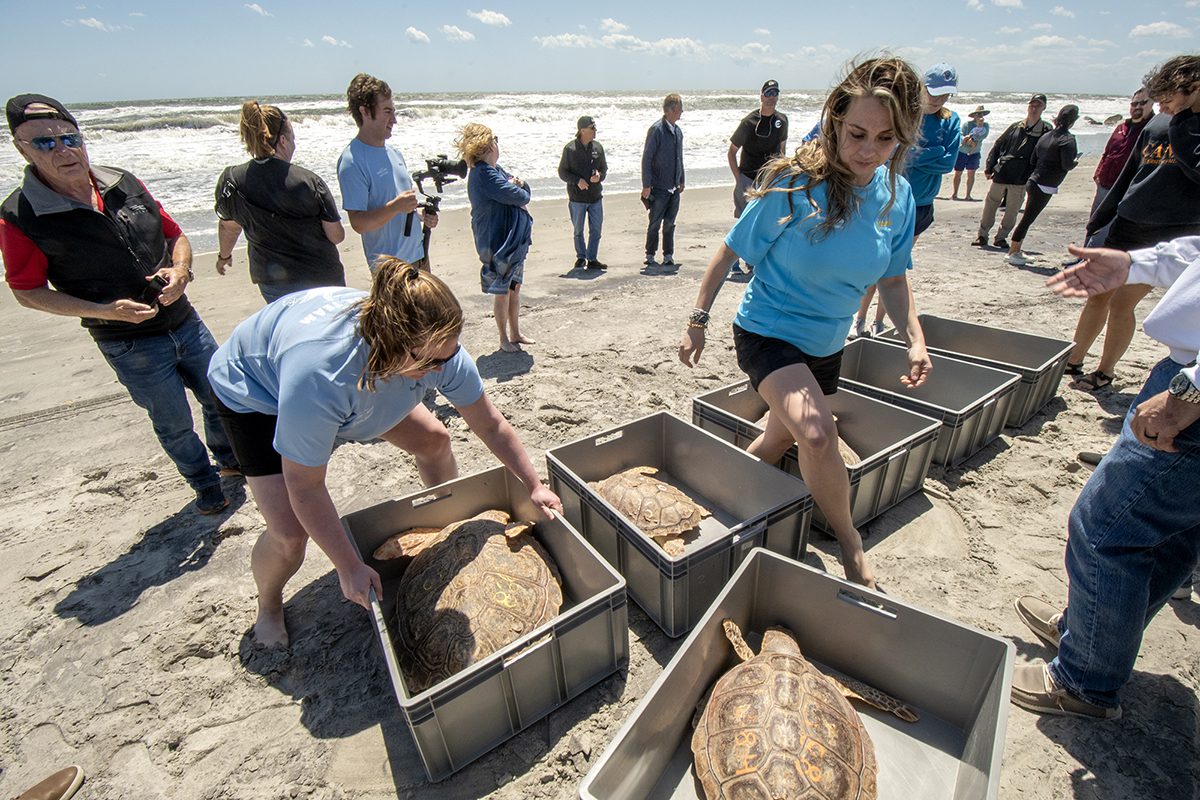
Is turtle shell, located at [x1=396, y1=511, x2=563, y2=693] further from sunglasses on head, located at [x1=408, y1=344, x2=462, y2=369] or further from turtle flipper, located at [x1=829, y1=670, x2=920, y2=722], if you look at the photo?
turtle flipper, located at [x1=829, y1=670, x2=920, y2=722]

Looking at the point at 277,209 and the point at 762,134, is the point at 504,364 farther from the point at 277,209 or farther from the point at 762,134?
the point at 762,134

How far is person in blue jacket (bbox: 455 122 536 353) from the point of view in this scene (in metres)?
4.71

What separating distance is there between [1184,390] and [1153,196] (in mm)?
3229

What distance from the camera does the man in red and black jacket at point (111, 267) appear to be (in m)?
2.62

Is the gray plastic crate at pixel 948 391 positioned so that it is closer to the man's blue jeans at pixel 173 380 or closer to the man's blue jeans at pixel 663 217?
the man's blue jeans at pixel 173 380

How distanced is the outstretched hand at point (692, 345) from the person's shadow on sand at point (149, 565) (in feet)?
8.89

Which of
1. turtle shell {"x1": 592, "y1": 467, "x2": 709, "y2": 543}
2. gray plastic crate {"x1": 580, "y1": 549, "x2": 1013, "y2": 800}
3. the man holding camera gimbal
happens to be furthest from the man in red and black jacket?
gray plastic crate {"x1": 580, "y1": 549, "x2": 1013, "y2": 800}

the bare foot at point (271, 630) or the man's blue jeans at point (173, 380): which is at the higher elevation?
the man's blue jeans at point (173, 380)

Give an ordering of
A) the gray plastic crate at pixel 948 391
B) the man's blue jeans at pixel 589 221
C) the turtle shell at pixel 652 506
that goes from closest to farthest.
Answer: the turtle shell at pixel 652 506, the gray plastic crate at pixel 948 391, the man's blue jeans at pixel 589 221

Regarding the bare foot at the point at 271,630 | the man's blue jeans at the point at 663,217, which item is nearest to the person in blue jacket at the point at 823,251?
the bare foot at the point at 271,630

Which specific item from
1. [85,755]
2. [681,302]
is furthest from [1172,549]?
[681,302]

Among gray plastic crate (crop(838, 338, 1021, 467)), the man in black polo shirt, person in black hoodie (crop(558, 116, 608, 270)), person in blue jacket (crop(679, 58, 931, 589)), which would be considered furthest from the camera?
person in black hoodie (crop(558, 116, 608, 270))

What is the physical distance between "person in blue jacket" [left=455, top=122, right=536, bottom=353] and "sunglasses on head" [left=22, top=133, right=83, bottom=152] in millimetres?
2563

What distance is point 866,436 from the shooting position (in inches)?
143
